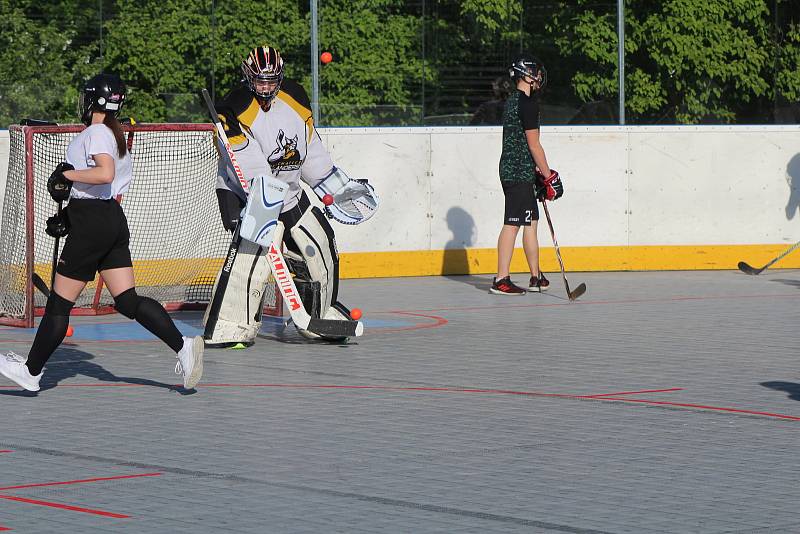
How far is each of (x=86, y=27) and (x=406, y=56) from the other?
307cm

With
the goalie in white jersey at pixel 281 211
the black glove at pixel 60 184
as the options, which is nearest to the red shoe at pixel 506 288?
the goalie in white jersey at pixel 281 211

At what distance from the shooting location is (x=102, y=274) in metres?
8.33

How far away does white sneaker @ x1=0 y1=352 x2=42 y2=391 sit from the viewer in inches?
325

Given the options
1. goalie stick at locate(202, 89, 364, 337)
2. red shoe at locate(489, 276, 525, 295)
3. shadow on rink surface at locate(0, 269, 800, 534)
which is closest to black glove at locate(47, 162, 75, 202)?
shadow on rink surface at locate(0, 269, 800, 534)

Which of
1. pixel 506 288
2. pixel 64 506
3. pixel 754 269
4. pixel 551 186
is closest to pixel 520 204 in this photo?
pixel 551 186

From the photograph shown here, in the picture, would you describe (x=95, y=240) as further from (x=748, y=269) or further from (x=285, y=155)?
(x=748, y=269)

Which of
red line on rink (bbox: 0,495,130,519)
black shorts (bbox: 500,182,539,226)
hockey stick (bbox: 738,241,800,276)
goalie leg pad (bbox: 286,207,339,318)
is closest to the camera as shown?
red line on rink (bbox: 0,495,130,519)

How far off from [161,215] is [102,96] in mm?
5545

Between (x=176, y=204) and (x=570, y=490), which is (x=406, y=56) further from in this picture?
(x=570, y=490)

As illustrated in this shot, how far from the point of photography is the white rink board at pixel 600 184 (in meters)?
15.5

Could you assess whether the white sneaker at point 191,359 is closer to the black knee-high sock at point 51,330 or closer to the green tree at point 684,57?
the black knee-high sock at point 51,330

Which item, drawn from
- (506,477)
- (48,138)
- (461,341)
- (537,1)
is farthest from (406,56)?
(506,477)

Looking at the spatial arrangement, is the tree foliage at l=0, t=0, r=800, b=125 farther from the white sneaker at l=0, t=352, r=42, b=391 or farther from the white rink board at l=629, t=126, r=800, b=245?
the white sneaker at l=0, t=352, r=42, b=391

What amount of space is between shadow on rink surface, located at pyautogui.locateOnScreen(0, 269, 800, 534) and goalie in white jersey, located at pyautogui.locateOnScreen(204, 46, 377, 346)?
251 millimetres
